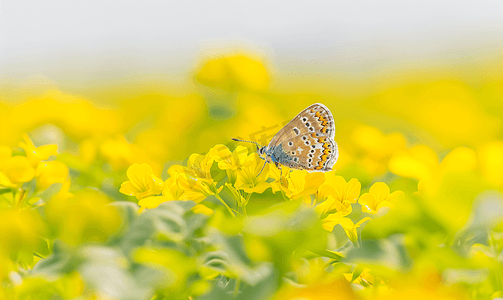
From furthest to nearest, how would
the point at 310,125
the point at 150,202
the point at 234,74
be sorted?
the point at 234,74 < the point at 310,125 < the point at 150,202

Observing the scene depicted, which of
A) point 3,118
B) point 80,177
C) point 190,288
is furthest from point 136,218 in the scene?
point 3,118

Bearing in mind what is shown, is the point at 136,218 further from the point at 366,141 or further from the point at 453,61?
the point at 453,61

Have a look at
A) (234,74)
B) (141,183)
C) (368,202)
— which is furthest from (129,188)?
(234,74)

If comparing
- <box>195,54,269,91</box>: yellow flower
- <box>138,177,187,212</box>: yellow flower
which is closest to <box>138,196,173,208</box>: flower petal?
<box>138,177,187,212</box>: yellow flower

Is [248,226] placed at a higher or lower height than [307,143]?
higher

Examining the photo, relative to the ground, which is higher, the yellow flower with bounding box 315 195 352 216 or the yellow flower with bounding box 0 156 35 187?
the yellow flower with bounding box 0 156 35 187

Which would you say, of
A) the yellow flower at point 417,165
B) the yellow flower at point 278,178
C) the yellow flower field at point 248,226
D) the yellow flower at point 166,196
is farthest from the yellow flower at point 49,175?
the yellow flower at point 417,165

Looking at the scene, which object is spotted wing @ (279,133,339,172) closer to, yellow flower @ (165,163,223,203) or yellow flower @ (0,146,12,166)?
yellow flower @ (165,163,223,203)

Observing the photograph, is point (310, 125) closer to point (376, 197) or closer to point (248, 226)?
point (376, 197)
